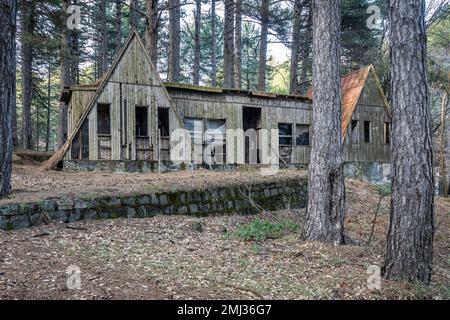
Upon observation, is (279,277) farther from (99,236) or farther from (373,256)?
(99,236)

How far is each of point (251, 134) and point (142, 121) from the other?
248 inches

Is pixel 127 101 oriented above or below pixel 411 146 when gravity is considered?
above

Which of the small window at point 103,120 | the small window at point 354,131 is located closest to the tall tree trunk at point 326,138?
the small window at point 103,120

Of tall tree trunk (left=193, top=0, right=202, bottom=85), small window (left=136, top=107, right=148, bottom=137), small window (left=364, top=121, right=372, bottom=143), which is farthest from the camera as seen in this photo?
tall tree trunk (left=193, top=0, right=202, bottom=85)

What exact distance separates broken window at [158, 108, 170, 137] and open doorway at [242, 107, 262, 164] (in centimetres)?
498

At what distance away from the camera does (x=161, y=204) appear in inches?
319

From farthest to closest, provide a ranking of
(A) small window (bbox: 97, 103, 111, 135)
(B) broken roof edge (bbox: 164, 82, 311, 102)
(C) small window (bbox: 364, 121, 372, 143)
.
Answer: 1. (C) small window (bbox: 364, 121, 372, 143)
2. (B) broken roof edge (bbox: 164, 82, 311, 102)
3. (A) small window (bbox: 97, 103, 111, 135)

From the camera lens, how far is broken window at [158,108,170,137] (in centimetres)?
1461

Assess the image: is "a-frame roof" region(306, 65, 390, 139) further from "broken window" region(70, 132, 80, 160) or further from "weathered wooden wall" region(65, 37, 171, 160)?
"broken window" region(70, 132, 80, 160)

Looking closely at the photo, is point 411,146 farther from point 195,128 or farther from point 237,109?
point 237,109

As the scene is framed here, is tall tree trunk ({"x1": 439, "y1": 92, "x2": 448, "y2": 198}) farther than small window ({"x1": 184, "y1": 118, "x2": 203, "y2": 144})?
Yes

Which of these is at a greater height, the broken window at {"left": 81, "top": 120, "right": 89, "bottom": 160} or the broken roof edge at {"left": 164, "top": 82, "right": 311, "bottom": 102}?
the broken roof edge at {"left": 164, "top": 82, "right": 311, "bottom": 102}

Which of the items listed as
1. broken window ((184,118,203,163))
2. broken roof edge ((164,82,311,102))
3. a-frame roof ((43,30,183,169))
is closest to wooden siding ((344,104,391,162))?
broken roof edge ((164,82,311,102))

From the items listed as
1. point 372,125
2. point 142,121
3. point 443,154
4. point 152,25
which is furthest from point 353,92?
point 142,121
